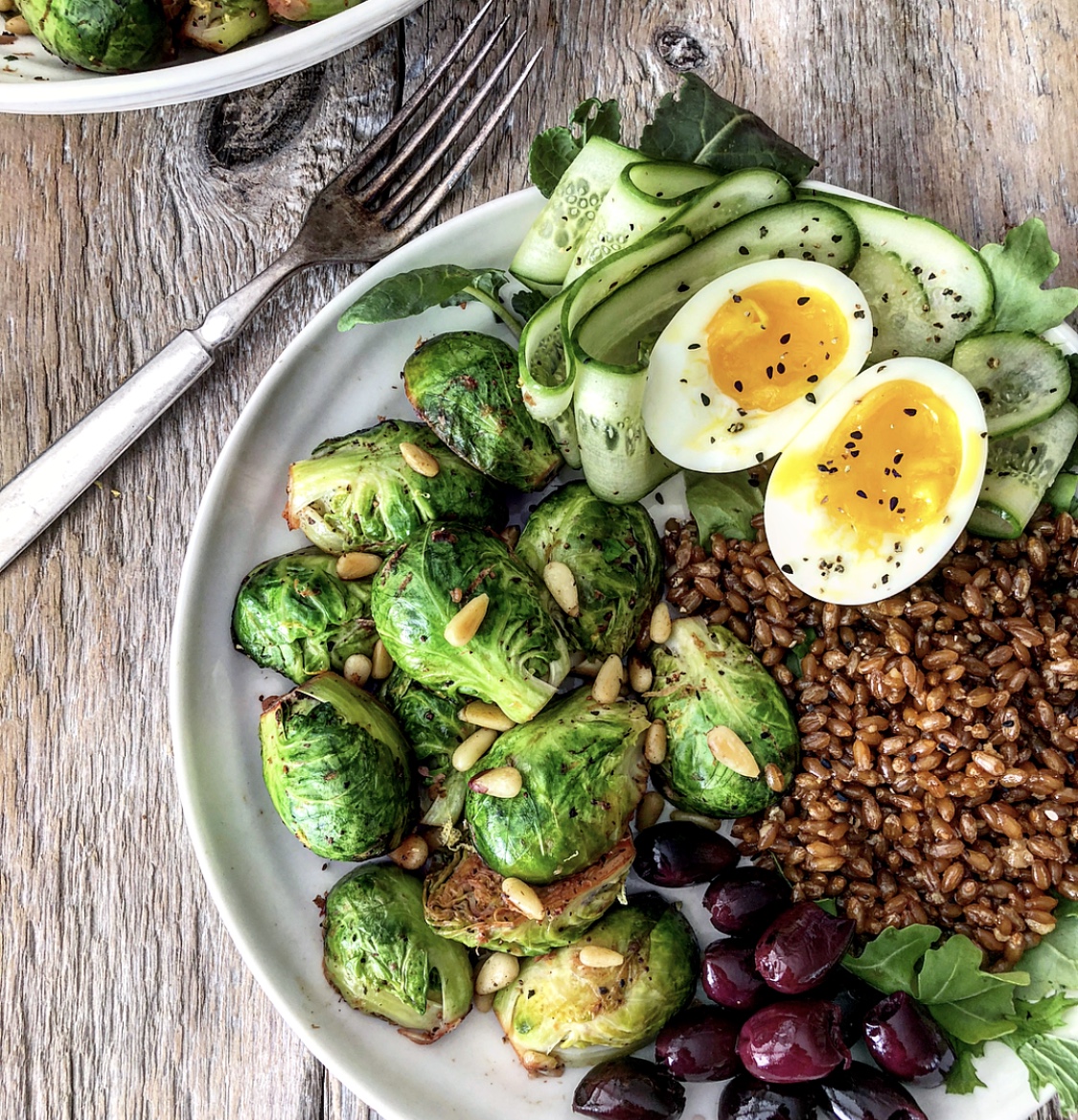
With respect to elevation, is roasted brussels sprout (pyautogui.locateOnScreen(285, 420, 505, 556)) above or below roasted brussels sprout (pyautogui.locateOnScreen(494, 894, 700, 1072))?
above

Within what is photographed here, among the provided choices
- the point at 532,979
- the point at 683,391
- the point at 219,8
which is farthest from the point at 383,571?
the point at 219,8

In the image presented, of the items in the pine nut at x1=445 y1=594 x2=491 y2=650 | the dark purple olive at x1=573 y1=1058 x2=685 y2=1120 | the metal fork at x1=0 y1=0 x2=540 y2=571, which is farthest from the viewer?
the metal fork at x1=0 y1=0 x2=540 y2=571

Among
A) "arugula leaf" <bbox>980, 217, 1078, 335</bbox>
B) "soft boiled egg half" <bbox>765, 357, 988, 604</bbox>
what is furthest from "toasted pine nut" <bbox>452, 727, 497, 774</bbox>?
"arugula leaf" <bbox>980, 217, 1078, 335</bbox>

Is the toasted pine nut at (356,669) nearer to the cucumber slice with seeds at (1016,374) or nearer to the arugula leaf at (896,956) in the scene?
the arugula leaf at (896,956)

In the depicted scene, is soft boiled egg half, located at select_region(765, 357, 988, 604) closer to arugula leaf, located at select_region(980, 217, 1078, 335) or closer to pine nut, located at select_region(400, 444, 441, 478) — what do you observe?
arugula leaf, located at select_region(980, 217, 1078, 335)

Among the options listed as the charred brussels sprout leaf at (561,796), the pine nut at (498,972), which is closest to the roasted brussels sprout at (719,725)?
the charred brussels sprout leaf at (561,796)

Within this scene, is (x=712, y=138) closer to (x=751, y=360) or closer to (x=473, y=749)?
(x=751, y=360)
